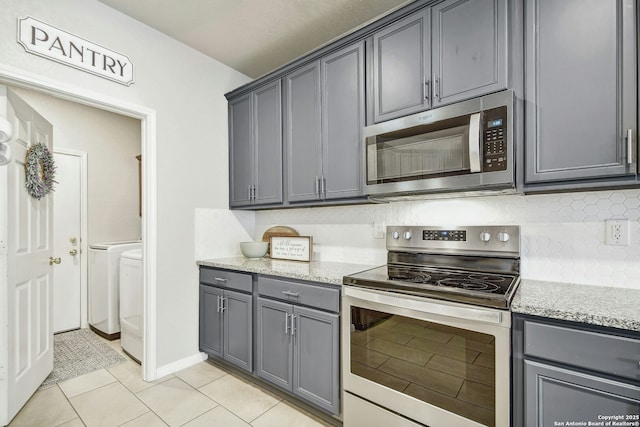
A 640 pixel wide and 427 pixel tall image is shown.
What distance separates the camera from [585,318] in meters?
1.07

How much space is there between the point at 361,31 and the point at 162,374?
2.92m

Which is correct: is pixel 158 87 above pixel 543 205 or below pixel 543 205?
above

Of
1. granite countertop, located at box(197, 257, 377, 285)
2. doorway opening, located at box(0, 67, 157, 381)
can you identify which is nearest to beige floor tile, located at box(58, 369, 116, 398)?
doorway opening, located at box(0, 67, 157, 381)

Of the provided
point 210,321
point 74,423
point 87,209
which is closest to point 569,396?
point 210,321

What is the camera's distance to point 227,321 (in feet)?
7.86

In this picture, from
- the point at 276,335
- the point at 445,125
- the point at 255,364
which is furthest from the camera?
the point at 255,364

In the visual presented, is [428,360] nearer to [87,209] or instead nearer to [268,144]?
[268,144]

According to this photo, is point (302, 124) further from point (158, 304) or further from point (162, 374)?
point (162, 374)

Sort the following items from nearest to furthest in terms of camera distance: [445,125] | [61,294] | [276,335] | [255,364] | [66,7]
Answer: [445,125] → [66,7] → [276,335] → [255,364] → [61,294]

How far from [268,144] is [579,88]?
2.01 m

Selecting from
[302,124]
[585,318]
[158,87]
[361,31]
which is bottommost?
[585,318]

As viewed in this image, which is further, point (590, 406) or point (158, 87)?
point (158, 87)

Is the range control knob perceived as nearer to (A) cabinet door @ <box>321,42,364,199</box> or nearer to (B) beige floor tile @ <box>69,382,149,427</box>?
(A) cabinet door @ <box>321,42,364,199</box>

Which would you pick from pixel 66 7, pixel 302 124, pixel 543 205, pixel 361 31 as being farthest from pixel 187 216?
pixel 543 205
